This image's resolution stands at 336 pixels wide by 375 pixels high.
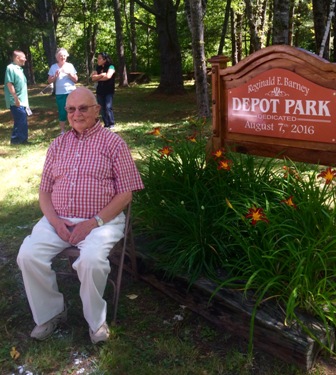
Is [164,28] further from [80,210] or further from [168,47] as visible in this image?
[80,210]

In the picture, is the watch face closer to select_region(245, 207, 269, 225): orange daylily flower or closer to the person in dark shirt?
select_region(245, 207, 269, 225): orange daylily flower

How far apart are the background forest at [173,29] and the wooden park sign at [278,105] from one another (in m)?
4.13

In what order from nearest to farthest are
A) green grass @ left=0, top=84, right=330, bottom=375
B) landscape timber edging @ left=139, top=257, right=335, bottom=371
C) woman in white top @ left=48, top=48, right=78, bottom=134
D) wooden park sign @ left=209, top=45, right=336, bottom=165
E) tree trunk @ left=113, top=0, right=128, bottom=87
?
landscape timber edging @ left=139, top=257, right=335, bottom=371 < green grass @ left=0, top=84, right=330, bottom=375 < wooden park sign @ left=209, top=45, right=336, bottom=165 < woman in white top @ left=48, top=48, right=78, bottom=134 < tree trunk @ left=113, top=0, right=128, bottom=87

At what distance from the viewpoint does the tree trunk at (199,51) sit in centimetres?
840

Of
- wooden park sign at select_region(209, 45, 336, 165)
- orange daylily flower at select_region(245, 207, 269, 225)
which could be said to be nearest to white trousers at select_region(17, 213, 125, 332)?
orange daylily flower at select_region(245, 207, 269, 225)

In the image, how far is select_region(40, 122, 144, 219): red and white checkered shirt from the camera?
286 centimetres

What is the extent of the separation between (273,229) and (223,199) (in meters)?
0.65

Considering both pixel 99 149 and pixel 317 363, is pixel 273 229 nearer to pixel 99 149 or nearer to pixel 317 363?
pixel 317 363

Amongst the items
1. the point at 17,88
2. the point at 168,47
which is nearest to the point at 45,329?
the point at 17,88

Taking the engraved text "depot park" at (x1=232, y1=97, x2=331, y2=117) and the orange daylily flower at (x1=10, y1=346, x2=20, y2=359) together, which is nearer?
the orange daylily flower at (x1=10, y1=346, x2=20, y2=359)

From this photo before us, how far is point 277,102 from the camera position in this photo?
3432 mm

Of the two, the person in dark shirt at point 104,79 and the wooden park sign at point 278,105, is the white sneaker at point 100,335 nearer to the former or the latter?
the wooden park sign at point 278,105

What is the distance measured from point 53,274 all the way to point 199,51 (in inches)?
281

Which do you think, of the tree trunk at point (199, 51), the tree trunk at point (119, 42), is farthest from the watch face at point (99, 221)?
the tree trunk at point (119, 42)
